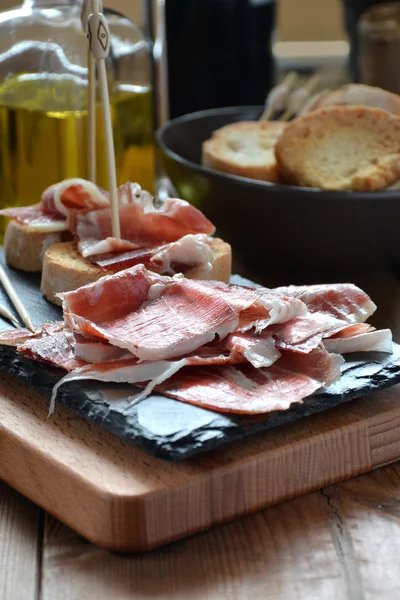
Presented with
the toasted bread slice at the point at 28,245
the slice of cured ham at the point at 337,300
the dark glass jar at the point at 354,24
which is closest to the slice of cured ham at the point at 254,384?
the slice of cured ham at the point at 337,300

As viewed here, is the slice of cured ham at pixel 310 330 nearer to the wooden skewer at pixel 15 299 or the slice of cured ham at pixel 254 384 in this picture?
the slice of cured ham at pixel 254 384

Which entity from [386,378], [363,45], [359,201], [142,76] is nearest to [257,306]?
[386,378]

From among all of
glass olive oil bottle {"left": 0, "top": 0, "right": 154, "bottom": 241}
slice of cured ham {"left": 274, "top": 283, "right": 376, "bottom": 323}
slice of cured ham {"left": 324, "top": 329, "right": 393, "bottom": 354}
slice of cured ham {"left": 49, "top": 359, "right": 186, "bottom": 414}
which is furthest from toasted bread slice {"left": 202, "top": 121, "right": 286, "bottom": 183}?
slice of cured ham {"left": 49, "top": 359, "right": 186, "bottom": 414}

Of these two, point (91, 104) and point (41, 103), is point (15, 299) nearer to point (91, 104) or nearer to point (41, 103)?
point (91, 104)

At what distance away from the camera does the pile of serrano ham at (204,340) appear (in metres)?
1.05

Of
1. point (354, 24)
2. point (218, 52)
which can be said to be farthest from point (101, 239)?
point (354, 24)

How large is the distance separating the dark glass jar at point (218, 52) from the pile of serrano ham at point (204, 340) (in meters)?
1.10

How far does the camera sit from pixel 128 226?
1453 millimetres

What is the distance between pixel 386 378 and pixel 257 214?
592mm

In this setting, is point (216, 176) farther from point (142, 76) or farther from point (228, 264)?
point (142, 76)

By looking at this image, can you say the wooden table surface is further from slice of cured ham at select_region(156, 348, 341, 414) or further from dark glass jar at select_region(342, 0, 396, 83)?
dark glass jar at select_region(342, 0, 396, 83)

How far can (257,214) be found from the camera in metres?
1.64

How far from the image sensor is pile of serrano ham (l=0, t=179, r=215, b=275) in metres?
1.37

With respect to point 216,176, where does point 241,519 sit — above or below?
below
